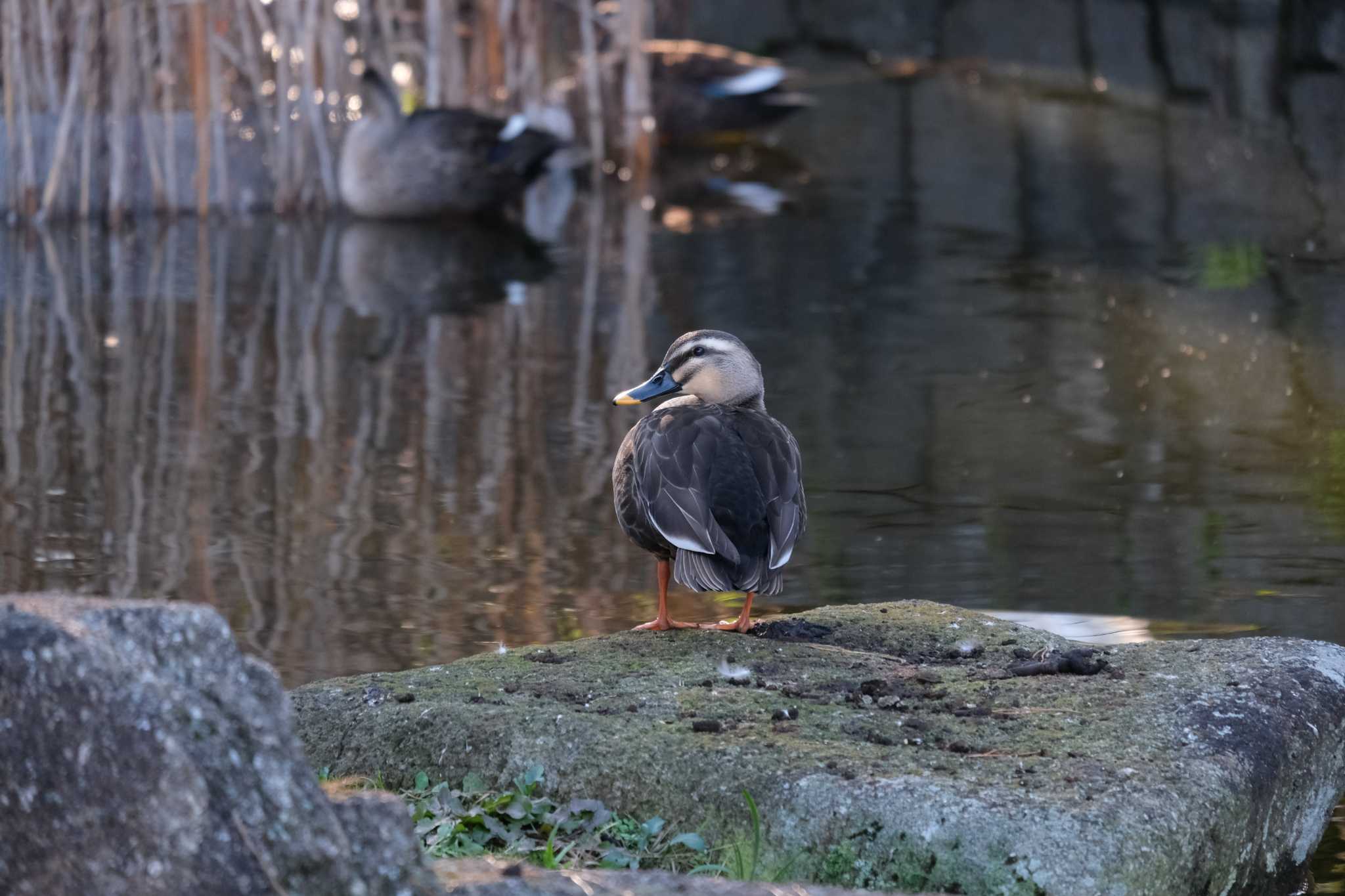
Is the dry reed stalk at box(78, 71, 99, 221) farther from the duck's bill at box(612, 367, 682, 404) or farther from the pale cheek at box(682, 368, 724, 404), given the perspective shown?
the pale cheek at box(682, 368, 724, 404)

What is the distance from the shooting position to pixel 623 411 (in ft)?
25.0

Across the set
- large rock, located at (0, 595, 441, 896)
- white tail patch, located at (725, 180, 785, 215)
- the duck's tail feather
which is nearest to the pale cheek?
the duck's tail feather

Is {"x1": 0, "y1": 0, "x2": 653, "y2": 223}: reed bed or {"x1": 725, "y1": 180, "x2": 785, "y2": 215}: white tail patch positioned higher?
{"x1": 0, "y1": 0, "x2": 653, "y2": 223}: reed bed

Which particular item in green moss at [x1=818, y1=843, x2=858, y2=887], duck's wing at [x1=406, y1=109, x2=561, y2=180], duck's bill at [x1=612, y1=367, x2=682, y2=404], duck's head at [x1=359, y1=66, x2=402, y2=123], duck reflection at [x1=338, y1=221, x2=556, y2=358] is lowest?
green moss at [x1=818, y1=843, x2=858, y2=887]

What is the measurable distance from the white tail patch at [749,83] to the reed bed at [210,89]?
1.84 m

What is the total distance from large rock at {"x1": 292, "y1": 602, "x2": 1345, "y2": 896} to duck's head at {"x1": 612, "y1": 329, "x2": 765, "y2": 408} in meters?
0.88

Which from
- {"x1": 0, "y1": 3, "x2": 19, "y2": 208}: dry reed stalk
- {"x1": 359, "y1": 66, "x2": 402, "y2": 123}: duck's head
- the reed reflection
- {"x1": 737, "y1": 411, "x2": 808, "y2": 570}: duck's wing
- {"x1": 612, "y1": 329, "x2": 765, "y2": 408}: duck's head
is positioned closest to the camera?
{"x1": 737, "y1": 411, "x2": 808, "y2": 570}: duck's wing

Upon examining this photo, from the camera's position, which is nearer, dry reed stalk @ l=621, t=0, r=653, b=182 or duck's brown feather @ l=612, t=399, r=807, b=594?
duck's brown feather @ l=612, t=399, r=807, b=594

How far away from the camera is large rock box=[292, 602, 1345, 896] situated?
3090mm

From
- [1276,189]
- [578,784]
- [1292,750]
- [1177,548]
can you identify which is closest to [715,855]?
[578,784]

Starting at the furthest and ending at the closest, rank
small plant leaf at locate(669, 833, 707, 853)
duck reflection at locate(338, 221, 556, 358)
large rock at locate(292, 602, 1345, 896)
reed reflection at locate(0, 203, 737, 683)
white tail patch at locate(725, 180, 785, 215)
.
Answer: white tail patch at locate(725, 180, 785, 215)
duck reflection at locate(338, 221, 556, 358)
reed reflection at locate(0, 203, 737, 683)
small plant leaf at locate(669, 833, 707, 853)
large rock at locate(292, 602, 1345, 896)

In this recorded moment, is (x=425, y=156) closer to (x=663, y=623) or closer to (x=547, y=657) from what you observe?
(x=663, y=623)

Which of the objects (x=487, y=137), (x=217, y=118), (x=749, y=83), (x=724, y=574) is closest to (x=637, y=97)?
(x=487, y=137)

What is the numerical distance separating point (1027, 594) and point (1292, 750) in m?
1.69
